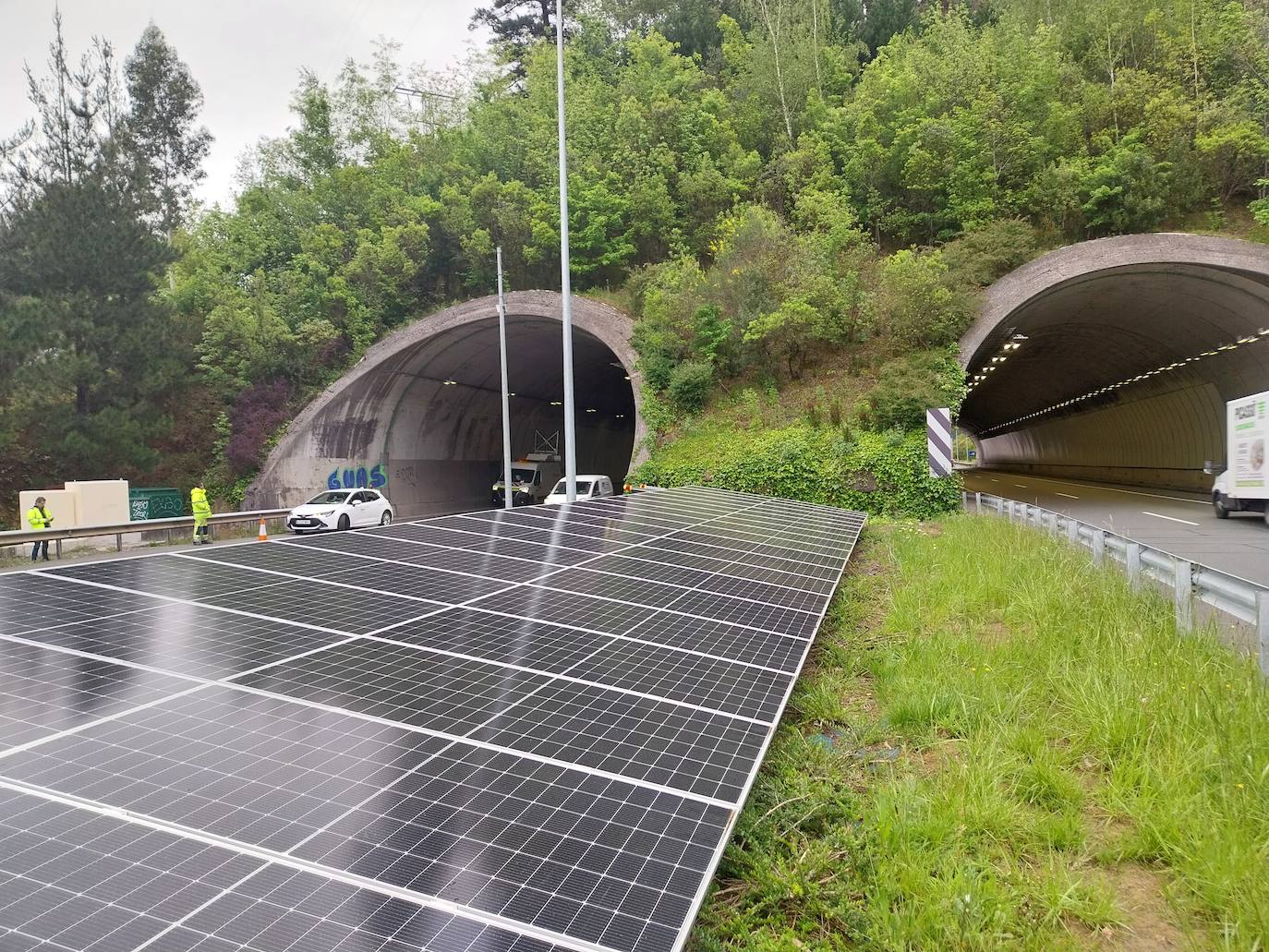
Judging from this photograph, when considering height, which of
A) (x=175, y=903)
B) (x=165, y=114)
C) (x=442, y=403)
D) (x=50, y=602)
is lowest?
(x=175, y=903)

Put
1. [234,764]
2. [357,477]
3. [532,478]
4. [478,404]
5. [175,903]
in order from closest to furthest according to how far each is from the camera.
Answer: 1. [175,903]
2. [234,764]
3. [357,477]
4. [532,478]
5. [478,404]

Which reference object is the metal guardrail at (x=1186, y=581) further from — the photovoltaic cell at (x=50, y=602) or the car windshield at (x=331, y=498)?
the car windshield at (x=331, y=498)

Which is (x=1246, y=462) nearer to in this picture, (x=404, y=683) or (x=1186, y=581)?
(x=1186, y=581)

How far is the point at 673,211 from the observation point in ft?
107

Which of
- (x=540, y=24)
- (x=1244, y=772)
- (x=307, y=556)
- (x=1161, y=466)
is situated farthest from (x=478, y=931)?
(x=540, y=24)

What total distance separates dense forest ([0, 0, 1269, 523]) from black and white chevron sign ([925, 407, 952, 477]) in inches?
246

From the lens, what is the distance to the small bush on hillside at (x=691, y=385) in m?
25.7

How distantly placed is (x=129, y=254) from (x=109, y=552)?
1480cm

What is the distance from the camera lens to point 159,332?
30.0 m

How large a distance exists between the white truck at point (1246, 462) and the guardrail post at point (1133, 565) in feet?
45.8

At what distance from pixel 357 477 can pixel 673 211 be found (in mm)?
19273

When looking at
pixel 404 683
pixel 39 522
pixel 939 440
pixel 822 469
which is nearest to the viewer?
pixel 404 683

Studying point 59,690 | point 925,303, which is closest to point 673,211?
point 925,303

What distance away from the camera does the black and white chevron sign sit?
16281 mm
